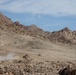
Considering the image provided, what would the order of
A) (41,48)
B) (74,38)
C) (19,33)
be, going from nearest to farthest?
(41,48), (19,33), (74,38)

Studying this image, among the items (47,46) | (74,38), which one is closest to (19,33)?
(47,46)

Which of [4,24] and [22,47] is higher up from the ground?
[4,24]

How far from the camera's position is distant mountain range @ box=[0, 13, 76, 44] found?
315 ft

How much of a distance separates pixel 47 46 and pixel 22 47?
20.4 feet

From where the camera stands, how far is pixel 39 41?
8662cm

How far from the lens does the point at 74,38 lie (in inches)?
5020

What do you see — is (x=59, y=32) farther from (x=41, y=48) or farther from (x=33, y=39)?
(x=41, y=48)

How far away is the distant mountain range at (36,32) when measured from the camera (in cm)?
9594

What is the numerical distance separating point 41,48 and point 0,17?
28368mm

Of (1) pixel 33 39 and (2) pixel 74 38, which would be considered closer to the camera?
(1) pixel 33 39

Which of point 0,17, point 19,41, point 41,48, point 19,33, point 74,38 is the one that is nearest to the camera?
point 41,48

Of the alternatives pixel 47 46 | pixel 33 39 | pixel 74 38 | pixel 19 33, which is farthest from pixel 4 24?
pixel 74 38

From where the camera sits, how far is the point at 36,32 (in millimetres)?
116250

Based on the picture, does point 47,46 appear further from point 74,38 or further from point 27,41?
point 74,38
